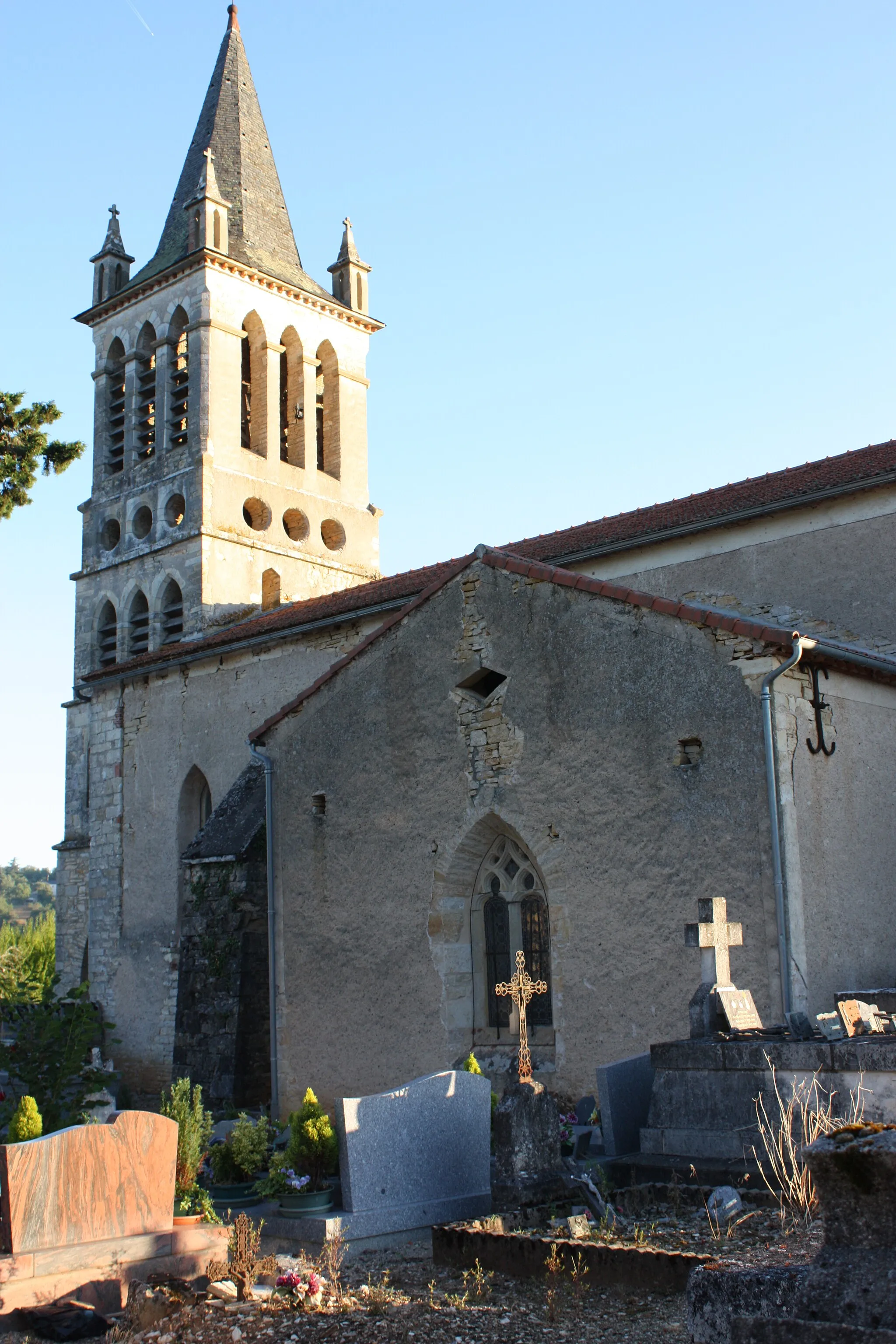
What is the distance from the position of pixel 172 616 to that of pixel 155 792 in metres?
6.75

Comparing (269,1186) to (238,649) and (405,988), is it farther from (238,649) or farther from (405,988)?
(238,649)

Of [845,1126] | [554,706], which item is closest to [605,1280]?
[845,1126]

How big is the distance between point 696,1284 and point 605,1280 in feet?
7.80


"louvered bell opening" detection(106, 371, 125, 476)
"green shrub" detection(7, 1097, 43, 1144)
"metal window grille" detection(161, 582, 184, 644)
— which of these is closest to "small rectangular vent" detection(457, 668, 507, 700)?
"green shrub" detection(7, 1097, 43, 1144)

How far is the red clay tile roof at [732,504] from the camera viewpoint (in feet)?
44.1

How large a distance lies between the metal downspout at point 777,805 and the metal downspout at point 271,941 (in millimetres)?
5844

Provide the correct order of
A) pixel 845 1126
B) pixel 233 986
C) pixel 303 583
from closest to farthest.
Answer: pixel 845 1126 → pixel 233 986 → pixel 303 583

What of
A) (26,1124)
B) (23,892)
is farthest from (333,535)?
(23,892)

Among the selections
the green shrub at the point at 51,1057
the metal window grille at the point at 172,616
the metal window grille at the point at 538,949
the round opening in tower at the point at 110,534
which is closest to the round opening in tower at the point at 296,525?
the metal window grille at the point at 172,616

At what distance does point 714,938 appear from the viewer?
8828 mm

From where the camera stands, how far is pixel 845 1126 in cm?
414

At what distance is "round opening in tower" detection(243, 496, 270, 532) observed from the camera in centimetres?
2723

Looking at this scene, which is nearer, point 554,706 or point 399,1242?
point 399,1242

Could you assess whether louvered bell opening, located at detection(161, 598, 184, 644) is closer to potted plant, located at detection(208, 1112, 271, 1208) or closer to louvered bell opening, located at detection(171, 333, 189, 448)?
louvered bell opening, located at detection(171, 333, 189, 448)
